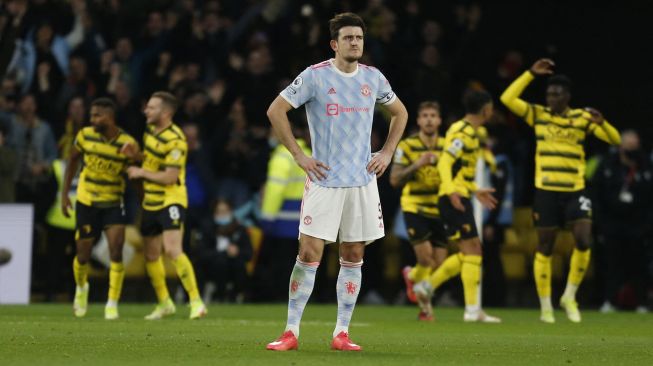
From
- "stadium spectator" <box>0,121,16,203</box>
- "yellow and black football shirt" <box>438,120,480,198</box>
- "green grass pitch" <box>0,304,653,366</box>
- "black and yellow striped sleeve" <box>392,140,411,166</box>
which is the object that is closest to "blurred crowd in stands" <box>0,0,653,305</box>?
"stadium spectator" <box>0,121,16,203</box>

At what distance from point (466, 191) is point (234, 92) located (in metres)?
6.72

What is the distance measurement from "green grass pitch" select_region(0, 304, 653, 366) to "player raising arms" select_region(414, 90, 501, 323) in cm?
51

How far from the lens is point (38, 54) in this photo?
2075cm

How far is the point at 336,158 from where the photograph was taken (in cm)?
1019

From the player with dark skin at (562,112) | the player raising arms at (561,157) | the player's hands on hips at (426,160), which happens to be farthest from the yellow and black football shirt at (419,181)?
the player with dark skin at (562,112)

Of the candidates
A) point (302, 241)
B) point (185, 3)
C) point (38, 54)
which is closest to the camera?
point (302, 241)

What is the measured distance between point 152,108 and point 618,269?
7235 millimetres

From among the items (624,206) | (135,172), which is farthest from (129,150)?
(624,206)

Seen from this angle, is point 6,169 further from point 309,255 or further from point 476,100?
point 309,255

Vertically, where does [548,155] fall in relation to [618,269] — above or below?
above

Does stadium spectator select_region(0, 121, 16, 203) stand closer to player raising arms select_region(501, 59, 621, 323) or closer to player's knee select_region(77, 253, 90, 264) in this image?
player's knee select_region(77, 253, 90, 264)

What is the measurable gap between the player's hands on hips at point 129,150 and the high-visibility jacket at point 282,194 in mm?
4440

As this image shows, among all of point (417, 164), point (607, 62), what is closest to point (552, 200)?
point (417, 164)

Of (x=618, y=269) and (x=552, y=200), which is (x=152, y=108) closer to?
(x=552, y=200)
